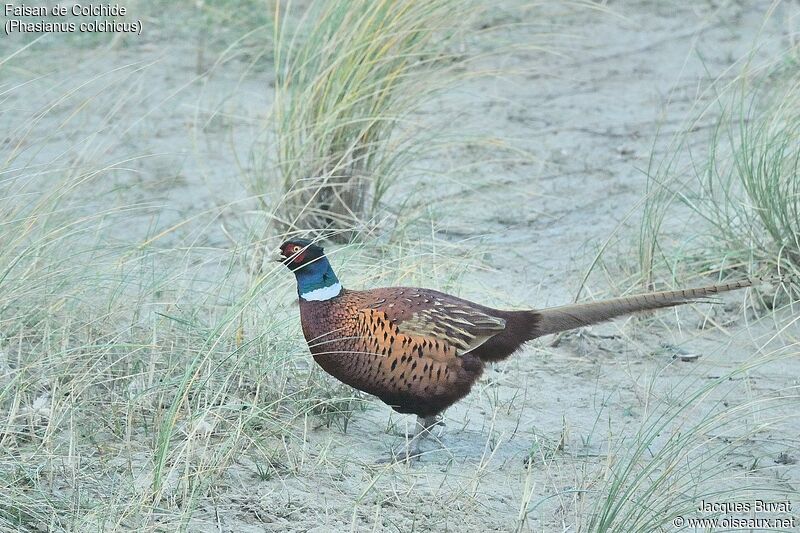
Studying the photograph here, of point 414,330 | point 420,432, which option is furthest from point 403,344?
point 420,432

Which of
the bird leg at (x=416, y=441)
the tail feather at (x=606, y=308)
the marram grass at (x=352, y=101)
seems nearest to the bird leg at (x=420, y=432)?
the bird leg at (x=416, y=441)

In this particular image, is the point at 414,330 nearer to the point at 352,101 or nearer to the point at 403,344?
the point at 403,344

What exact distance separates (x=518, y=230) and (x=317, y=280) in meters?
2.07

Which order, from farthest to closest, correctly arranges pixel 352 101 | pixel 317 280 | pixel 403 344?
pixel 352 101 → pixel 317 280 → pixel 403 344

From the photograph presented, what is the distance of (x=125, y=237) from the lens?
5.41m

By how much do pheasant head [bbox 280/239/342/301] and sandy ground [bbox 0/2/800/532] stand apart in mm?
406

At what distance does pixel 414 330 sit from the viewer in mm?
3611

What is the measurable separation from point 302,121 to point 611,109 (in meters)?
2.38

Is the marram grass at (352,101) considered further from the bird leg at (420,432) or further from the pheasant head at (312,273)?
the bird leg at (420,432)

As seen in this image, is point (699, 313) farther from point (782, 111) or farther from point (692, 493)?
point (692, 493)

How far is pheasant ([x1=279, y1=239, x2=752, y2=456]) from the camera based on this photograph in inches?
140

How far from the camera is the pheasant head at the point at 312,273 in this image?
12.1ft

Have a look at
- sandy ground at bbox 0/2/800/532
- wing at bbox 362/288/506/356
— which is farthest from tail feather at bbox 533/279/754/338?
sandy ground at bbox 0/2/800/532

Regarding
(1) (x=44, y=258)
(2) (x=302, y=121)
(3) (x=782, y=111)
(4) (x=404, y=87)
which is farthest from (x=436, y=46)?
(1) (x=44, y=258)
